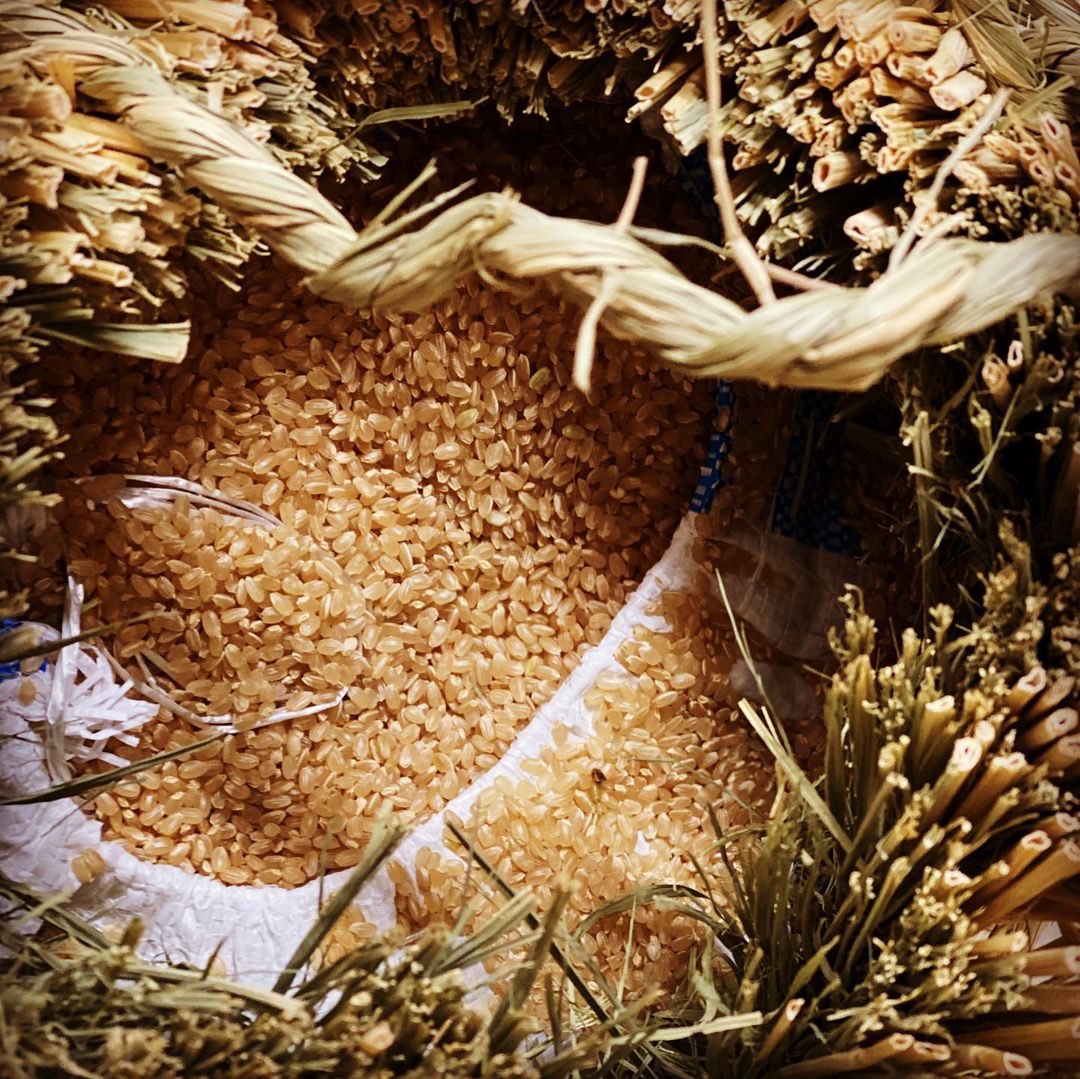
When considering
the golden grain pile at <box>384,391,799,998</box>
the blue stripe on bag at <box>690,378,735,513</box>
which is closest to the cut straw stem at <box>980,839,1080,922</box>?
the golden grain pile at <box>384,391,799,998</box>

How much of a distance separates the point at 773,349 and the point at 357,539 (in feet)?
2.63

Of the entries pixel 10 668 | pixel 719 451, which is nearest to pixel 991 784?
pixel 719 451

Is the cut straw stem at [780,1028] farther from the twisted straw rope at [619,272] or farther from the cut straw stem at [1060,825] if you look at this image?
the twisted straw rope at [619,272]

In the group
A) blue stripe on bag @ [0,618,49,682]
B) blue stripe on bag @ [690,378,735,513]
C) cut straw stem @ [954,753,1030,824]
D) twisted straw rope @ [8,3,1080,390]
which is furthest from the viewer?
blue stripe on bag @ [690,378,735,513]

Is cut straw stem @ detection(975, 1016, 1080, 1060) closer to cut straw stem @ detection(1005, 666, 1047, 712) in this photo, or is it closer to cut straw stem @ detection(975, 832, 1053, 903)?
cut straw stem @ detection(975, 832, 1053, 903)

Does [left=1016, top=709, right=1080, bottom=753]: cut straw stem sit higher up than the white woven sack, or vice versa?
[left=1016, top=709, right=1080, bottom=753]: cut straw stem

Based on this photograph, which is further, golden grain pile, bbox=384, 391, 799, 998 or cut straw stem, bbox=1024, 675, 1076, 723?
golden grain pile, bbox=384, 391, 799, 998

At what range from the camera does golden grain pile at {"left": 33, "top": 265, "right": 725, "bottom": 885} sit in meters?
1.41

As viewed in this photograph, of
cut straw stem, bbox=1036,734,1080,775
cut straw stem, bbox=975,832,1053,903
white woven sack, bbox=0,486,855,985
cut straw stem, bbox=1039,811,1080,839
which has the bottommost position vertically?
white woven sack, bbox=0,486,855,985

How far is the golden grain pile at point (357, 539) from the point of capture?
55.4 inches

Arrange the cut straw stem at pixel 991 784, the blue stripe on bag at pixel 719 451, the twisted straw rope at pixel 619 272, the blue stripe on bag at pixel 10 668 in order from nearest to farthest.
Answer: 1. the twisted straw rope at pixel 619 272
2. the cut straw stem at pixel 991 784
3. the blue stripe on bag at pixel 10 668
4. the blue stripe on bag at pixel 719 451

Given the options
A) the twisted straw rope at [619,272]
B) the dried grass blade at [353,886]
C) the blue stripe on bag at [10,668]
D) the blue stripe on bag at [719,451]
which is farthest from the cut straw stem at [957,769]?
the blue stripe on bag at [10,668]

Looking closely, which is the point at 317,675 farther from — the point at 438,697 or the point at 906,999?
the point at 906,999

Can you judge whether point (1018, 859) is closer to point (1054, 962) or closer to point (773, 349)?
point (1054, 962)
